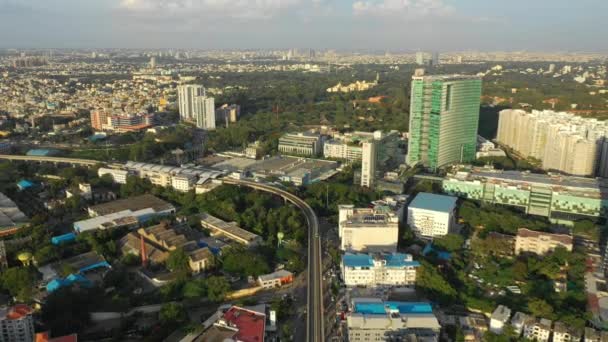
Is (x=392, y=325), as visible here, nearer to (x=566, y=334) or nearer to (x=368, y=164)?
(x=566, y=334)

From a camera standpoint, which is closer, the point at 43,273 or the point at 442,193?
the point at 43,273

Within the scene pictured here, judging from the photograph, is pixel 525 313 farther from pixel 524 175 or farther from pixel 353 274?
pixel 524 175

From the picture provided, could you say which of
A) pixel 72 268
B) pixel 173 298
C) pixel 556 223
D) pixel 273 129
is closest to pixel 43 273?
pixel 72 268

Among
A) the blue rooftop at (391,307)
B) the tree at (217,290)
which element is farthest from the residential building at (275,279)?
the blue rooftop at (391,307)

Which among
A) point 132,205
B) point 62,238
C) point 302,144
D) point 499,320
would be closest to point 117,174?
point 132,205

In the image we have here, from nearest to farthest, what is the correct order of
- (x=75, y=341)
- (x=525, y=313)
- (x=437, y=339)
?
(x=75, y=341) → (x=437, y=339) → (x=525, y=313)

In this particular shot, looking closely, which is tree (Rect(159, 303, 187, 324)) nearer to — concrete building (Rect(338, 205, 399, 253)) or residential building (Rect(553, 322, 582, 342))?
concrete building (Rect(338, 205, 399, 253))

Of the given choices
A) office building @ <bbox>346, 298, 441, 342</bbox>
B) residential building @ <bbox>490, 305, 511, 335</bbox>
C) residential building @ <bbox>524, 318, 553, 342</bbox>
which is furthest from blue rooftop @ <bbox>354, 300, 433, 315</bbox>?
residential building @ <bbox>524, 318, 553, 342</bbox>
